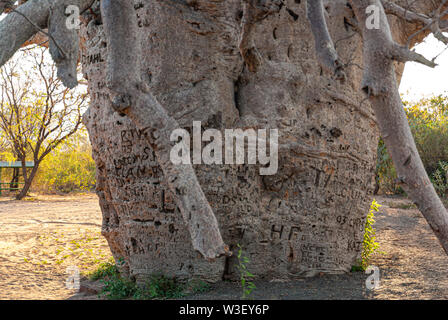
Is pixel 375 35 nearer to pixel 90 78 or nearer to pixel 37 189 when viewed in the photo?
pixel 90 78

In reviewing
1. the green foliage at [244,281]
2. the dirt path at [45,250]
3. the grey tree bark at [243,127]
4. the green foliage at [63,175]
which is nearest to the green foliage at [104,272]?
the dirt path at [45,250]

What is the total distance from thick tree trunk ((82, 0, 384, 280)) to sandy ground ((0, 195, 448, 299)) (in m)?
A: 0.42

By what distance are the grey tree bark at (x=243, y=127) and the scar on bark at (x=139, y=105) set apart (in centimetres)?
94

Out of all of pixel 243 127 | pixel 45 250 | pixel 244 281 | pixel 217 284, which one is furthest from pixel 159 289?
pixel 45 250

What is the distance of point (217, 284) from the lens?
3914 millimetres

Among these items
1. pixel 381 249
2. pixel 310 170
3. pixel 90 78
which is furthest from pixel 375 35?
pixel 381 249

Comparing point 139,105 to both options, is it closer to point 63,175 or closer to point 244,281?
point 244,281

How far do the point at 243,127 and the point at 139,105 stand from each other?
4.97 feet

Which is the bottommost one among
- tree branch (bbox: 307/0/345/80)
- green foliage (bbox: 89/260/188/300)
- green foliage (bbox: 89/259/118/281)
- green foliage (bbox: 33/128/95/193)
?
green foliage (bbox: 89/259/118/281)

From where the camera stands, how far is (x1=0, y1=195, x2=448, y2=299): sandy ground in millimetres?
3652

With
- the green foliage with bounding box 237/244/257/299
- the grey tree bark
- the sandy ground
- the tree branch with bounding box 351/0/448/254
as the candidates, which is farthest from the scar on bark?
the tree branch with bounding box 351/0/448/254

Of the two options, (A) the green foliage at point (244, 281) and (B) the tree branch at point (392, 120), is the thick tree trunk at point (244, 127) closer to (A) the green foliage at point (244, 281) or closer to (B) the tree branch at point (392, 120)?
(A) the green foliage at point (244, 281)

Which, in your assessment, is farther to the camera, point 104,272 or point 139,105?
point 104,272

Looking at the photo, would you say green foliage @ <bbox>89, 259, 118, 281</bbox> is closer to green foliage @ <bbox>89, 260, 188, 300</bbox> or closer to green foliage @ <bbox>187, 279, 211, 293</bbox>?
green foliage @ <bbox>89, 260, 188, 300</bbox>
